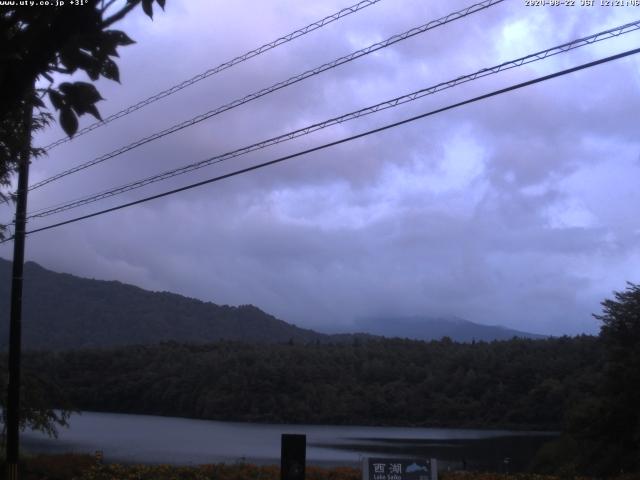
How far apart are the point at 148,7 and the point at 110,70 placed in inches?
18.0

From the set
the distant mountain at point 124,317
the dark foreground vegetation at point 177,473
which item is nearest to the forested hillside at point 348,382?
the dark foreground vegetation at point 177,473

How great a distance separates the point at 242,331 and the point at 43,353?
110 m

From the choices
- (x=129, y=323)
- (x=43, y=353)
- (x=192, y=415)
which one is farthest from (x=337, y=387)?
(x=129, y=323)

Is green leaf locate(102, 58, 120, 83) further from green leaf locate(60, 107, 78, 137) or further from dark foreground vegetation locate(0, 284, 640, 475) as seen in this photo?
dark foreground vegetation locate(0, 284, 640, 475)

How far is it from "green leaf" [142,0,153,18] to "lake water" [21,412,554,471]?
2215cm

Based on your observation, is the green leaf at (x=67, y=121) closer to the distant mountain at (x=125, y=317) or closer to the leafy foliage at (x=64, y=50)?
the leafy foliage at (x=64, y=50)

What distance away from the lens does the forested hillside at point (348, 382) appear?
56.3 m

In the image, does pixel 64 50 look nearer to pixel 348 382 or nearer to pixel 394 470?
pixel 394 470

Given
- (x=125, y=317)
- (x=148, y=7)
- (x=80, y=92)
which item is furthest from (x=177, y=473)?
(x=125, y=317)

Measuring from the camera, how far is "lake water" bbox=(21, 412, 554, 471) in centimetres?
2897

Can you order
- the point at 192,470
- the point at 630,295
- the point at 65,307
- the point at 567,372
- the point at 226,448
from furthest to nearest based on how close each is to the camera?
the point at 65,307 < the point at 567,372 < the point at 226,448 < the point at 630,295 < the point at 192,470

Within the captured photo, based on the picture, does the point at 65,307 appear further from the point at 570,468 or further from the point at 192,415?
the point at 570,468

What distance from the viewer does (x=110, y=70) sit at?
4.53 m

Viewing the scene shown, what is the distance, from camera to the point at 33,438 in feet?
134
